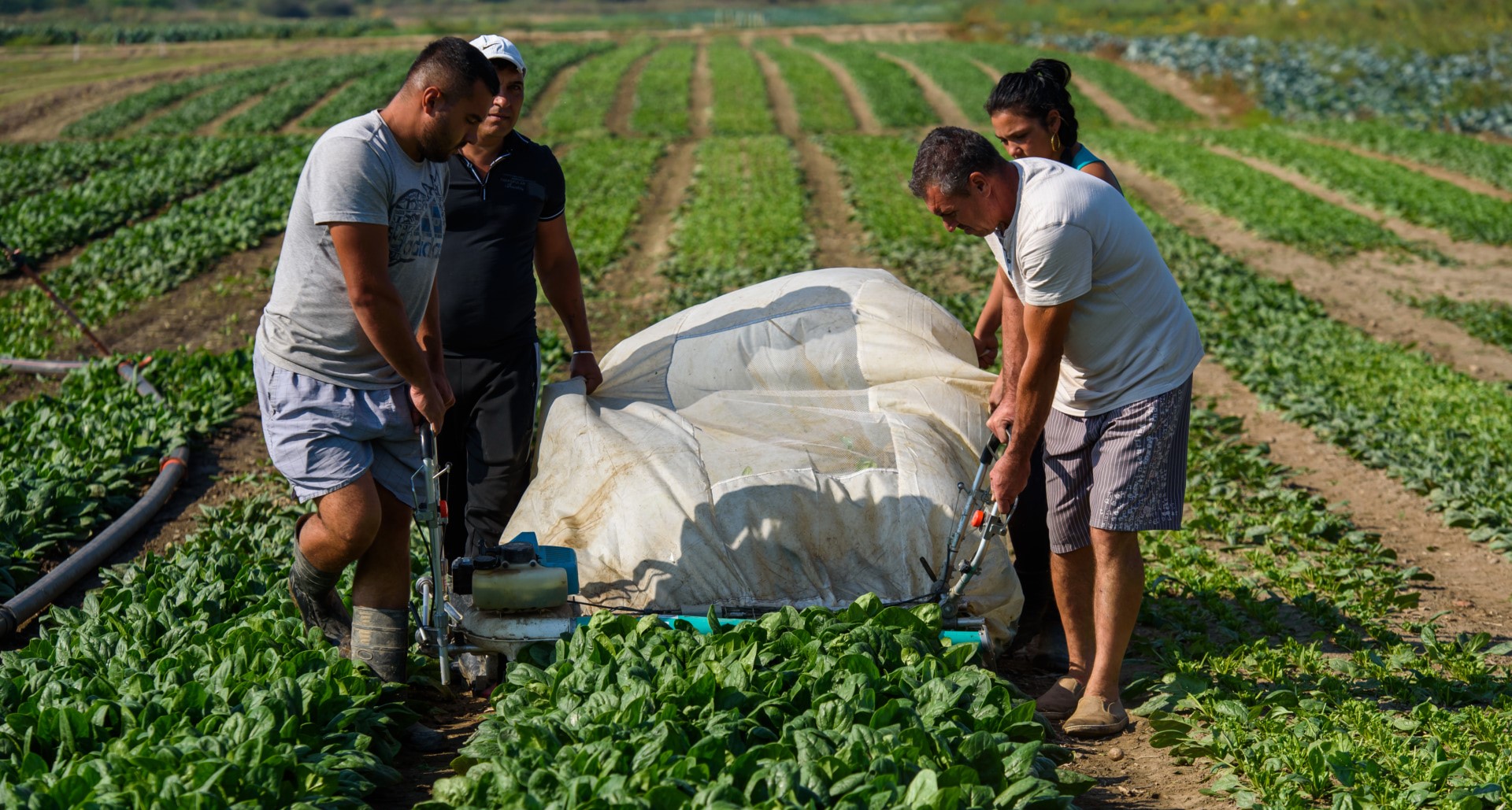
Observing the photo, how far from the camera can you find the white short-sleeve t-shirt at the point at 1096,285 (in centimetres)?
342

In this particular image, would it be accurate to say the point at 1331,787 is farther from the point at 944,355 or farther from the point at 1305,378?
the point at 1305,378

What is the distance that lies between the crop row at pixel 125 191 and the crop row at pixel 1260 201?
43.6 feet

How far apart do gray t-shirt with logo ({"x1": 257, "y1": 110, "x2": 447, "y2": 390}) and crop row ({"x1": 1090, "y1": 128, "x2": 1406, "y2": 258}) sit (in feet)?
38.9

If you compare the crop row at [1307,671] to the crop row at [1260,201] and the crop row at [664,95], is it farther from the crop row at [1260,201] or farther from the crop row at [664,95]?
the crop row at [664,95]

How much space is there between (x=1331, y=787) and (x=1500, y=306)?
9.16 meters

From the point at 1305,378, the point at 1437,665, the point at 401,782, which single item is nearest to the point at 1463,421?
the point at 1305,378

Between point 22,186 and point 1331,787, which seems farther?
point 22,186

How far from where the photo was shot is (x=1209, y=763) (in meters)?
3.67

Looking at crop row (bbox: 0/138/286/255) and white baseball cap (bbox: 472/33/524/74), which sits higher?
white baseball cap (bbox: 472/33/524/74)

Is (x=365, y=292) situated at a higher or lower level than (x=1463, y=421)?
higher

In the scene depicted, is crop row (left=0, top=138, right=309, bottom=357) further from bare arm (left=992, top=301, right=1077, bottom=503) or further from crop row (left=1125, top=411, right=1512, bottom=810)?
crop row (left=1125, top=411, right=1512, bottom=810)

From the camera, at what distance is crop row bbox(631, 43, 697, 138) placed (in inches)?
922

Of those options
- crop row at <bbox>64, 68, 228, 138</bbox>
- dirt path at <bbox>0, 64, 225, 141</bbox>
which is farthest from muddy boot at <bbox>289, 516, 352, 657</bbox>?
dirt path at <bbox>0, 64, 225, 141</bbox>

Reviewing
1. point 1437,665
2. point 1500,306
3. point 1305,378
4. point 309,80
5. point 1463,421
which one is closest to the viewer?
point 1437,665
